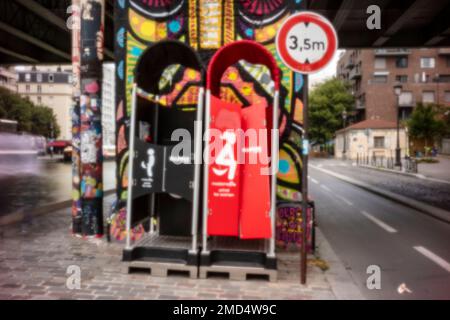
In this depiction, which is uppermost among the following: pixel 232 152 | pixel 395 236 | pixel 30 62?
pixel 30 62

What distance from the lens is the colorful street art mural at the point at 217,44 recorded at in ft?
20.9

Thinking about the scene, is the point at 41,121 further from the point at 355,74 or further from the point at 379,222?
the point at 379,222

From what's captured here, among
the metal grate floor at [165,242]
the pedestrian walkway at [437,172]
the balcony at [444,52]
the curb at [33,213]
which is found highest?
the balcony at [444,52]

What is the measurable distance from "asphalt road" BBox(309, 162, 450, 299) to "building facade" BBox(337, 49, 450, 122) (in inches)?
2171

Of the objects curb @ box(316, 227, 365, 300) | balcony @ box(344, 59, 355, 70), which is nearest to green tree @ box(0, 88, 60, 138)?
balcony @ box(344, 59, 355, 70)

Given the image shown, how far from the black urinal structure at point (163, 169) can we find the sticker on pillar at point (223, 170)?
0.19 m

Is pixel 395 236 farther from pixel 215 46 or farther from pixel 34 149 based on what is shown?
pixel 34 149

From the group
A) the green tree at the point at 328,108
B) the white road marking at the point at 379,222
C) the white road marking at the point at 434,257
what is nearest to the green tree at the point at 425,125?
the green tree at the point at 328,108

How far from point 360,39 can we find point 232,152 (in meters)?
14.5

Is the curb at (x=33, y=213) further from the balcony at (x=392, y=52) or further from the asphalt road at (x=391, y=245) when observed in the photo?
the balcony at (x=392, y=52)

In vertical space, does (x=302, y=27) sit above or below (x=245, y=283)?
above

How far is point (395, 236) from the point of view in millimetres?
7852

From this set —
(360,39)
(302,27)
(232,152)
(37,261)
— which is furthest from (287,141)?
(360,39)

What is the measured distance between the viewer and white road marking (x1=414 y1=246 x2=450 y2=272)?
5.83 metres
